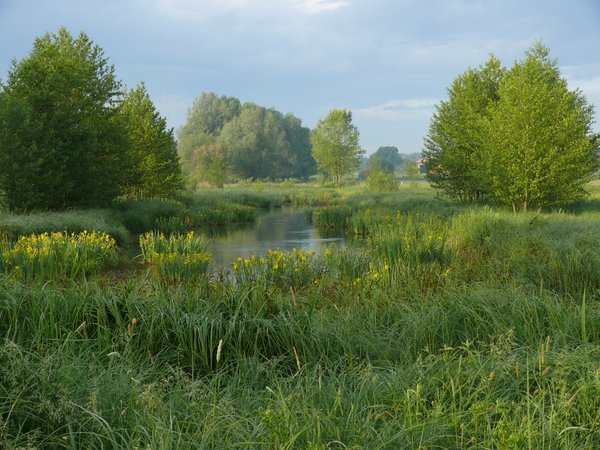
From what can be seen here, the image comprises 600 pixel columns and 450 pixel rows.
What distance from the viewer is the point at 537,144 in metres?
17.9

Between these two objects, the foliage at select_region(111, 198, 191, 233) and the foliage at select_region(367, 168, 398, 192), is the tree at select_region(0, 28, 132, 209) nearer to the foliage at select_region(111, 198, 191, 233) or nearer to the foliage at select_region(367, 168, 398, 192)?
the foliage at select_region(111, 198, 191, 233)

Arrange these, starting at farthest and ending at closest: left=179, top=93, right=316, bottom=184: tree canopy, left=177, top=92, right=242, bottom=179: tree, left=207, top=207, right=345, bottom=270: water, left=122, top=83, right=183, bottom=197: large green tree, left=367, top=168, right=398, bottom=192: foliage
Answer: left=177, top=92, right=242, bottom=179: tree < left=179, top=93, right=316, bottom=184: tree canopy < left=367, top=168, right=398, bottom=192: foliage < left=122, top=83, right=183, bottom=197: large green tree < left=207, top=207, right=345, bottom=270: water

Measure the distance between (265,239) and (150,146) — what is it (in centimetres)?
1112

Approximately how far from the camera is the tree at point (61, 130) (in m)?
16.4

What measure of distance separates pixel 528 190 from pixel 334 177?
41413 mm

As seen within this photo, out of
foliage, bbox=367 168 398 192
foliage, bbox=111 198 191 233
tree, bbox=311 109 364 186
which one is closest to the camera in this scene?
foliage, bbox=111 198 191 233

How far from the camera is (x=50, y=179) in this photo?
658 inches

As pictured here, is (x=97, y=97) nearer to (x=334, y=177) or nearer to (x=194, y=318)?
(x=194, y=318)

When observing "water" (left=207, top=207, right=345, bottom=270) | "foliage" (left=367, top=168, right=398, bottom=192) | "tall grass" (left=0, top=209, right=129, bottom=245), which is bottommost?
"water" (left=207, top=207, right=345, bottom=270)

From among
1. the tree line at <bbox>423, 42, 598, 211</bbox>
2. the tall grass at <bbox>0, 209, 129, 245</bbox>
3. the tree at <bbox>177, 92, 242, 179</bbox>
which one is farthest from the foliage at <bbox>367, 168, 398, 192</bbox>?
the tree at <bbox>177, 92, 242, 179</bbox>

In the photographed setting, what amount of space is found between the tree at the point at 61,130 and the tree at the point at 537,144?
1440 centimetres

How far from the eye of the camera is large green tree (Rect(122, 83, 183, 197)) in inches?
1011

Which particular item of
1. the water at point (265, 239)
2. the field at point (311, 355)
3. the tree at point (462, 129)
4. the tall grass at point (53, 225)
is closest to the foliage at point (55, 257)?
the field at point (311, 355)

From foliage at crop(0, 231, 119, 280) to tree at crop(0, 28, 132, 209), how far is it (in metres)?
6.66
